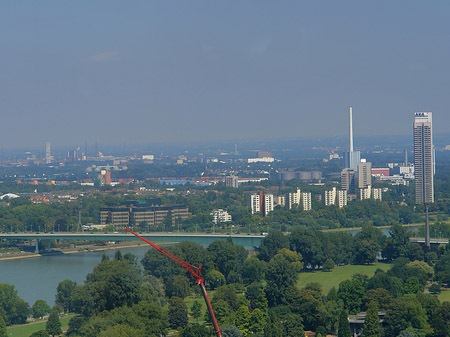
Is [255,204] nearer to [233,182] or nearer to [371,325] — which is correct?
[233,182]

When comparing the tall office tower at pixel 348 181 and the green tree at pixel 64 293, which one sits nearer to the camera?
the green tree at pixel 64 293

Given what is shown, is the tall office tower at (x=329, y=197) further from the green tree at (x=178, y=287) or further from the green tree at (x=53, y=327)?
the green tree at (x=53, y=327)

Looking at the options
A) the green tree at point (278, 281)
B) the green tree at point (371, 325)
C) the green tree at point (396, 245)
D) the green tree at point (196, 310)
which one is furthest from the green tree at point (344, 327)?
the green tree at point (396, 245)

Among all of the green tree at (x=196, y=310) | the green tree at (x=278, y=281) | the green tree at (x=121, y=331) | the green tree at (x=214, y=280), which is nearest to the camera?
the green tree at (x=121, y=331)

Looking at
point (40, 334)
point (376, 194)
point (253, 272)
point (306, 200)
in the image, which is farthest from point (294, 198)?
point (40, 334)

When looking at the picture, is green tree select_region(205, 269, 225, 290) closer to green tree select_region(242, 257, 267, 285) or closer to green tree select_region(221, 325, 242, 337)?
green tree select_region(242, 257, 267, 285)

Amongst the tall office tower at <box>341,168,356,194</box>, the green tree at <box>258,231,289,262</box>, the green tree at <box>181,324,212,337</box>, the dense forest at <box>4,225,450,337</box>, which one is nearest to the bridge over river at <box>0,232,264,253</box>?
the green tree at <box>258,231,289,262</box>
